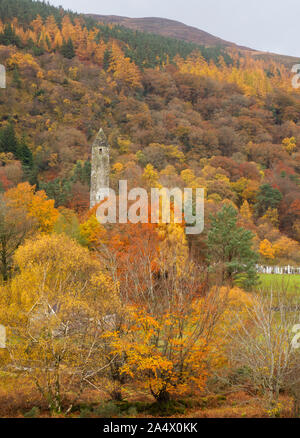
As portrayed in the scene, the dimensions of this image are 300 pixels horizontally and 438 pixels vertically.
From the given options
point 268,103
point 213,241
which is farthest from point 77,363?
point 268,103

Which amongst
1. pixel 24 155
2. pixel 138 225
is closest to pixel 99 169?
pixel 24 155

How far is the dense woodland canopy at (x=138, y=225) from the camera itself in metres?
12.8

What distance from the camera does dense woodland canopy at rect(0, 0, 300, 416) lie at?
42.1 ft

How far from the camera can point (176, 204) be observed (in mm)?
35594

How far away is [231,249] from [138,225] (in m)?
6.14

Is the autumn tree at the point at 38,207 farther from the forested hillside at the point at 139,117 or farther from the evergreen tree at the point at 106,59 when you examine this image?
the evergreen tree at the point at 106,59

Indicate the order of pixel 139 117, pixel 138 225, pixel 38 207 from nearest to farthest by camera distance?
1. pixel 138 225
2. pixel 38 207
3. pixel 139 117

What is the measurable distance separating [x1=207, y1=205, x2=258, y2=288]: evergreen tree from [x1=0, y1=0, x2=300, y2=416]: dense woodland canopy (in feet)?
0.35

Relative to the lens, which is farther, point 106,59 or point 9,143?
point 106,59

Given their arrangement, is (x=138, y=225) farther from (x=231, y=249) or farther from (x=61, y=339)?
(x=61, y=339)

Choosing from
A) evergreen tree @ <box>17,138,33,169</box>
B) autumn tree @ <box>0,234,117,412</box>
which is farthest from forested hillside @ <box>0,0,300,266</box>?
autumn tree @ <box>0,234,117,412</box>

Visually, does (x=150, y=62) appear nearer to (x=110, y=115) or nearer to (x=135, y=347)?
(x=110, y=115)

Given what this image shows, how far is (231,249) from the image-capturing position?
29.3 metres

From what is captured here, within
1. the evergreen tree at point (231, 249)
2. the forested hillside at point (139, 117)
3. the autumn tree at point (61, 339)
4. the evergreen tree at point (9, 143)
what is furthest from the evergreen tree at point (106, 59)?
the autumn tree at point (61, 339)
